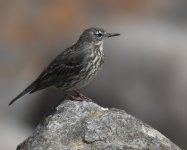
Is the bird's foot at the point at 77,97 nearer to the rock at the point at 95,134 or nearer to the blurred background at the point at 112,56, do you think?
the rock at the point at 95,134

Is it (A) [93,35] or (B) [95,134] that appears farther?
(A) [93,35]

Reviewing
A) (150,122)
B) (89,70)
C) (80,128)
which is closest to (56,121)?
(80,128)

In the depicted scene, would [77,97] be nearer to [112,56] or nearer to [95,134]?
[95,134]

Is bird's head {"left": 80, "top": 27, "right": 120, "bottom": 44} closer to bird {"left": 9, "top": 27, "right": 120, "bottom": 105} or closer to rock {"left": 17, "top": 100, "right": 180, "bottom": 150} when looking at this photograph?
bird {"left": 9, "top": 27, "right": 120, "bottom": 105}

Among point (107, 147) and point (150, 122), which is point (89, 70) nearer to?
point (107, 147)

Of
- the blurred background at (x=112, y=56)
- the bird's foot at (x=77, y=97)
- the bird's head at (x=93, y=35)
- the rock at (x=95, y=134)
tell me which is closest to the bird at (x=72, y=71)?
the bird's head at (x=93, y=35)

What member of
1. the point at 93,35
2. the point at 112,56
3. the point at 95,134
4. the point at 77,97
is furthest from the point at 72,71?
the point at 112,56

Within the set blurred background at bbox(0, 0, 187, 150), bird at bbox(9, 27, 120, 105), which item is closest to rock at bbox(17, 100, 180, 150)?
bird at bbox(9, 27, 120, 105)
